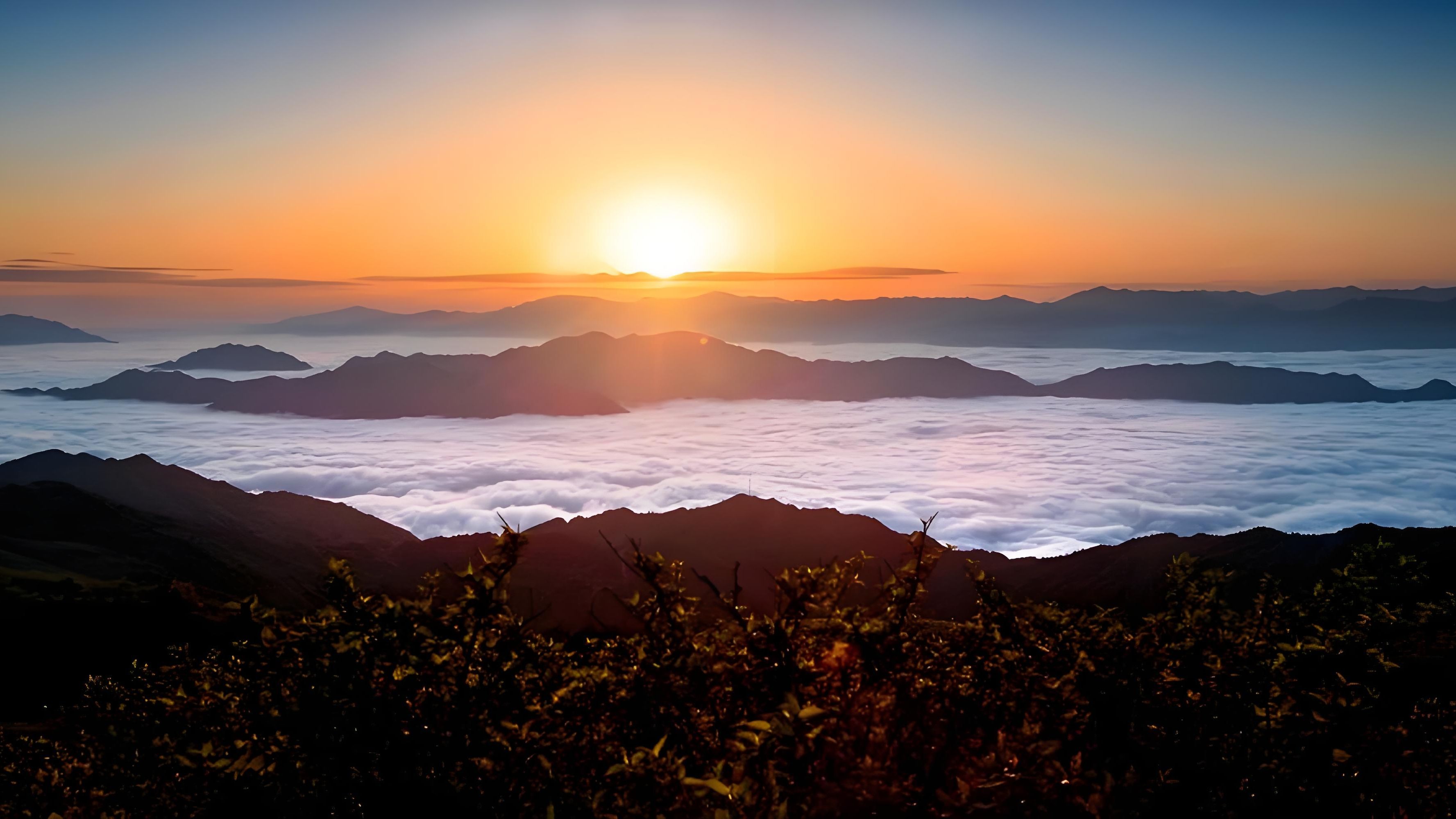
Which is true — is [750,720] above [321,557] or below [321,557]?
above

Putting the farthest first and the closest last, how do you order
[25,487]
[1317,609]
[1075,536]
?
[1075,536] → [25,487] → [1317,609]

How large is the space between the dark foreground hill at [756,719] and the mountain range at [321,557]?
4245 centimetres

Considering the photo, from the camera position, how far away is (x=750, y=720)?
319 inches

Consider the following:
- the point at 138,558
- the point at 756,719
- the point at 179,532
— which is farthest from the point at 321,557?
the point at 756,719

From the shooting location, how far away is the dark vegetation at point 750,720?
7887mm

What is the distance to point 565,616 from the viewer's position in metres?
87.9

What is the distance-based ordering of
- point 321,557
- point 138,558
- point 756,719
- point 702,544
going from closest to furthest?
1. point 756,719
2. point 138,558
3. point 702,544
4. point 321,557

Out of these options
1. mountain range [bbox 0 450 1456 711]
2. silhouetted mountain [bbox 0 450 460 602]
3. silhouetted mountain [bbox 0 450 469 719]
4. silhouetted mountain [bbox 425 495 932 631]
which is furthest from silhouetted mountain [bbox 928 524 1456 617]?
silhouetted mountain [bbox 0 450 460 602]

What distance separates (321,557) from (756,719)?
129 meters

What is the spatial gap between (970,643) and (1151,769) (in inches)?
92.7

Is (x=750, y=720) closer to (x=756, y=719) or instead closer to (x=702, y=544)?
(x=756, y=719)

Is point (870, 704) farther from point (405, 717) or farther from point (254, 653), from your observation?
point (254, 653)

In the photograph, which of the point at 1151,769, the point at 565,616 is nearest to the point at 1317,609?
the point at 1151,769

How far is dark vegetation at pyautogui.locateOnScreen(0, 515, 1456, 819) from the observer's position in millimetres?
7887
